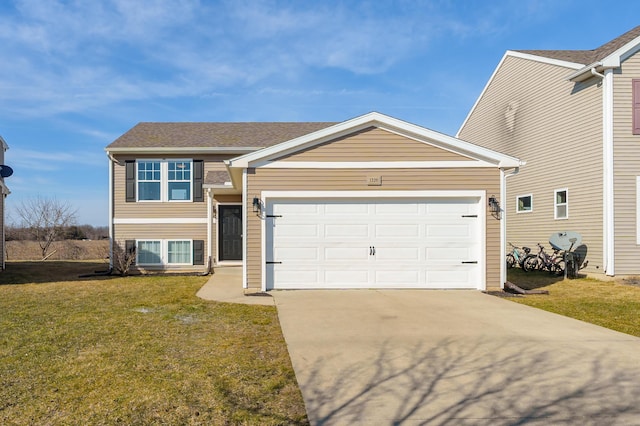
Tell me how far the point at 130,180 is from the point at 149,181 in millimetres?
599

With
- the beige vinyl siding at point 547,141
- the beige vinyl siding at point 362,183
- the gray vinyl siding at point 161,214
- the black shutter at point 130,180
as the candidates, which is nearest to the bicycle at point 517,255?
the beige vinyl siding at point 547,141

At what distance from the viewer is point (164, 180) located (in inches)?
579

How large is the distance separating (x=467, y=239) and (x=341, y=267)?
2.99m

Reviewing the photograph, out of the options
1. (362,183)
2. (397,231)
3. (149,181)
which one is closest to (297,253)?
(362,183)

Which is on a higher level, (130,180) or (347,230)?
(130,180)

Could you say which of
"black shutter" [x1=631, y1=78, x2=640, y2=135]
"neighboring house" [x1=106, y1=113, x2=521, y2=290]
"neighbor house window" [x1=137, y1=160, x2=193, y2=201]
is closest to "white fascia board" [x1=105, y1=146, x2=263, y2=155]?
"neighbor house window" [x1=137, y1=160, x2=193, y2=201]

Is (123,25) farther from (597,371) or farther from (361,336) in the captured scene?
(597,371)

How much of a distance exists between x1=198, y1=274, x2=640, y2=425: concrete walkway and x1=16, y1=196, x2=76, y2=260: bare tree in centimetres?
2538

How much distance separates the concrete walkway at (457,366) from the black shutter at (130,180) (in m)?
Result: 9.16

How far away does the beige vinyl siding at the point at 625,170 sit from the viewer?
11594 millimetres

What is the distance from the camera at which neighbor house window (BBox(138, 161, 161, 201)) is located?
14.6m

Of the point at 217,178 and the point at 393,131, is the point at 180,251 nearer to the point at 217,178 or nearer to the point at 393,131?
the point at 217,178

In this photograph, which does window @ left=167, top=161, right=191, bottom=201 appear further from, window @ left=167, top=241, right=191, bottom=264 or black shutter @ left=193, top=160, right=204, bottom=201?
window @ left=167, top=241, right=191, bottom=264

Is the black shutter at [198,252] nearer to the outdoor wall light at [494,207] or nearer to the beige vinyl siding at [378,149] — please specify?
the beige vinyl siding at [378,149]
